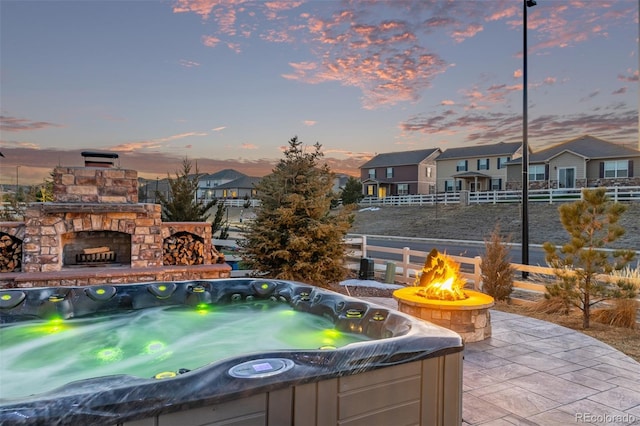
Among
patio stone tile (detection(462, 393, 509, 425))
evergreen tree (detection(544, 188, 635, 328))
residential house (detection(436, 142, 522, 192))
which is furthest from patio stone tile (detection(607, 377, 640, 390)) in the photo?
residential house (detection(436, 142, 522, 192))

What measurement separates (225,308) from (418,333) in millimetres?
3195

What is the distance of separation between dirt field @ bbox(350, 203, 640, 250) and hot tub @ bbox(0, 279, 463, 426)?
1233 centimetres

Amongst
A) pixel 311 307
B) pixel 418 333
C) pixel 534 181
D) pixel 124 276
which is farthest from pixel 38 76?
pixel 534 181

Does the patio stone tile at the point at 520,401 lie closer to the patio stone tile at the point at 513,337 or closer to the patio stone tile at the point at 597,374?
the patio stone tile at the point at 597,374

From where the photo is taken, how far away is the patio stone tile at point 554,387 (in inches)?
130

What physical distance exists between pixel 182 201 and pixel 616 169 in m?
23.8

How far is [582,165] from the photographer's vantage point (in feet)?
79.4

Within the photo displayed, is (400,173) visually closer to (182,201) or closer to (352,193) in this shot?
(352,193)

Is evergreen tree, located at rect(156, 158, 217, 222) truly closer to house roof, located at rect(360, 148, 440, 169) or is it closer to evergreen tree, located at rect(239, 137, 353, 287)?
evergreen tree, located at rect(239, 137, 353, 287)

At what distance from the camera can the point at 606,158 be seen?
23.7 m

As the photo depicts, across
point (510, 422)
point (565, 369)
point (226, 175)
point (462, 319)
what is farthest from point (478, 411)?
point (226, 175)

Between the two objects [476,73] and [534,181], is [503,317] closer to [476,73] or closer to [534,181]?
[476,73]

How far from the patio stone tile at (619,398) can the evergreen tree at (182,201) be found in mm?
8712

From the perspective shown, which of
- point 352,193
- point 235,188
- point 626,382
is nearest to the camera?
point 626,382
